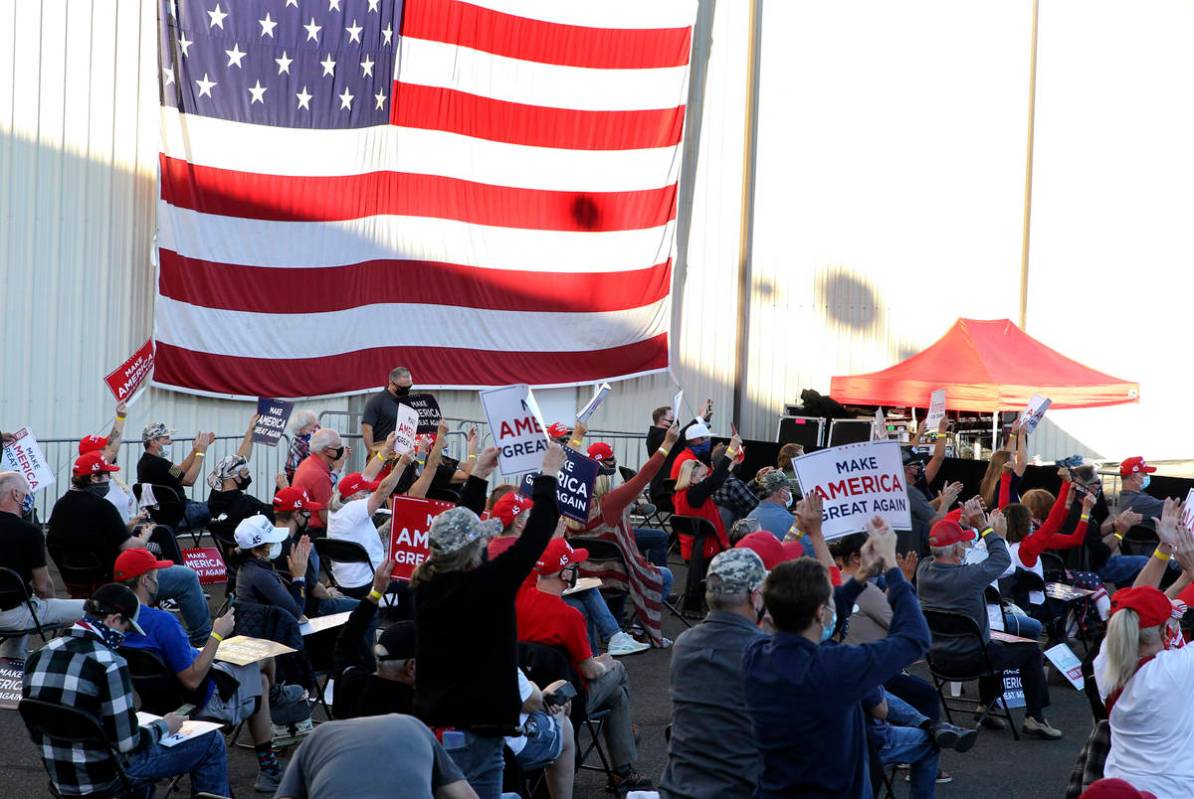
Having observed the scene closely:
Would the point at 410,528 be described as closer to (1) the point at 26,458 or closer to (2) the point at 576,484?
(2) the point at 576,484

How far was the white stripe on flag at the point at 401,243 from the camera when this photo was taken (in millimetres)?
15477

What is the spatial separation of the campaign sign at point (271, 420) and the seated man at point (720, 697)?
8395 millimetres

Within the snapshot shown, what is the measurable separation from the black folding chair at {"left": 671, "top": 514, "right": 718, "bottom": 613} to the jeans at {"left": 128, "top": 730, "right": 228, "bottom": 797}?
19.7ft

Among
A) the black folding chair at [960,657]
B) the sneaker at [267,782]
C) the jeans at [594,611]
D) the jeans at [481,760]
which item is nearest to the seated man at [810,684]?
the jeans at [481,760]

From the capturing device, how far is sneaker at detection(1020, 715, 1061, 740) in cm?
836

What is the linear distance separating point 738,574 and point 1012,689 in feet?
14.5

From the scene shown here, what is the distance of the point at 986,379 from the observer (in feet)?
57.6

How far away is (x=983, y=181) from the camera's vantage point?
22.3 metres

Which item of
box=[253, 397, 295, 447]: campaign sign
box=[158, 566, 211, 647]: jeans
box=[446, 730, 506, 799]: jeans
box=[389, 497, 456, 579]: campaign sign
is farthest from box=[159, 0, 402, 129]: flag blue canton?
box=[446, 730, 506, 799]: jeans

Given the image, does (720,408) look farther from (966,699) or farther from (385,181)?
(966,699)

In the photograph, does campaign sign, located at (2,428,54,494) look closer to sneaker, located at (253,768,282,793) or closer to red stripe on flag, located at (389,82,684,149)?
sneaker, located at (253,768,282,793)

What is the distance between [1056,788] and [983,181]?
Result: 16411mm

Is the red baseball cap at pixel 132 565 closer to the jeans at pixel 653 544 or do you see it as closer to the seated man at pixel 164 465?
the seated man at pixel 164 465

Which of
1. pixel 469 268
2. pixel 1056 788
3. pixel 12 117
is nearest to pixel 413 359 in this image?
pixel 469 268
